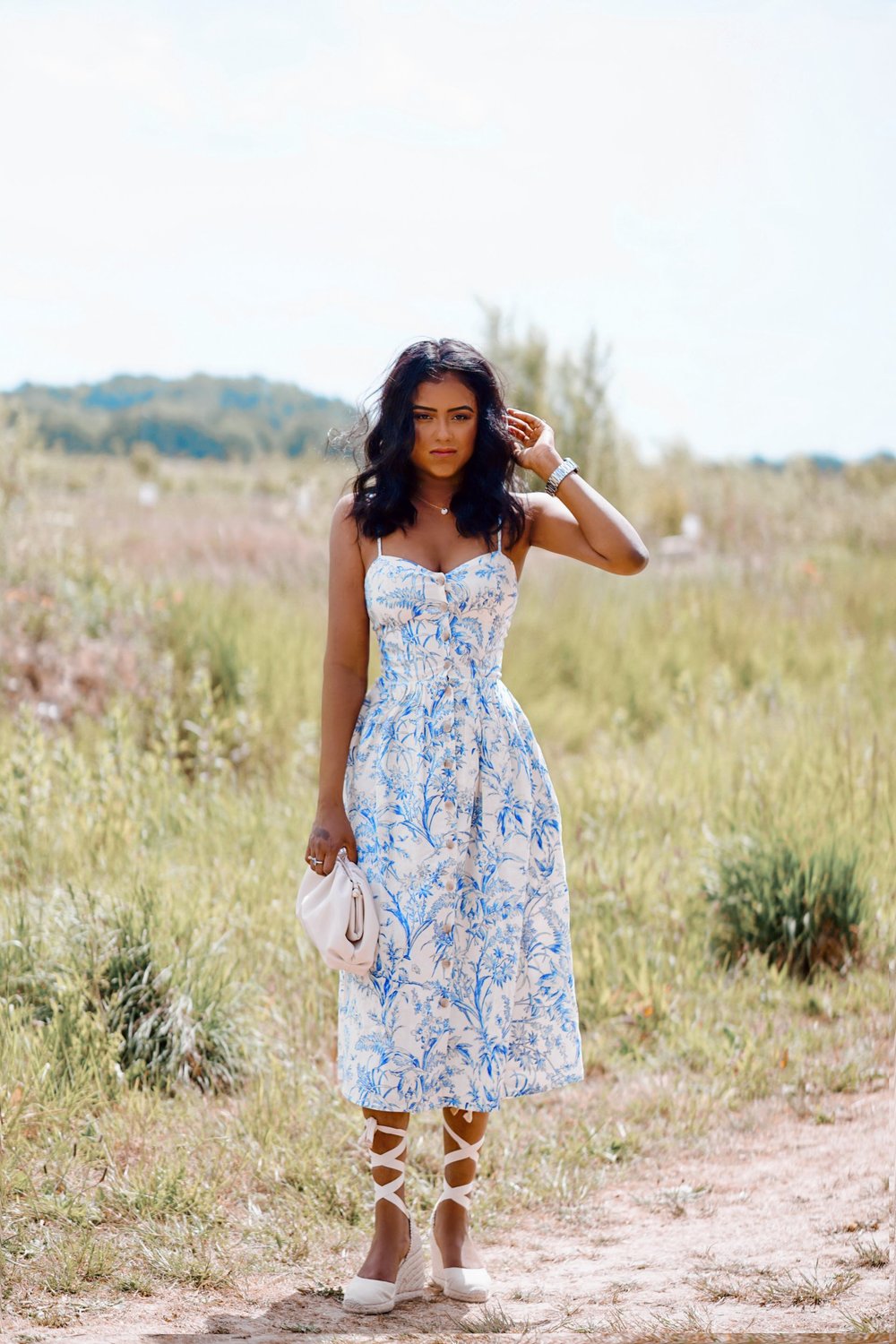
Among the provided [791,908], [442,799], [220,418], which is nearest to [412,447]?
[442,799]

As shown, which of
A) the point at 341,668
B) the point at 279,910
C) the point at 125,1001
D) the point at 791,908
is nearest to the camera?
the point at 341,668

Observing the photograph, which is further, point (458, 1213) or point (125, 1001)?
point (125, 1001)

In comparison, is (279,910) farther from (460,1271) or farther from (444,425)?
(444,425)

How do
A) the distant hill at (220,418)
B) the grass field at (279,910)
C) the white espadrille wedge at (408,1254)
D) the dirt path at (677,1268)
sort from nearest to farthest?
the dirt path at (677,1268) < the white espadrille wedge at (408,1254) < the grass field at (279,910) < the distant hill at (220,418)

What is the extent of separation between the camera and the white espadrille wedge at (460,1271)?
296 cm

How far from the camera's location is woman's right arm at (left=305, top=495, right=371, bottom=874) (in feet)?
9.86

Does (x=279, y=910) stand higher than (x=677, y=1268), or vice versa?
(x=279, y=910)

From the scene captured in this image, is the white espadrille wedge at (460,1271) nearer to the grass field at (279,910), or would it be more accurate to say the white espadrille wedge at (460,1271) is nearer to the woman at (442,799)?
the woman at (442,799)

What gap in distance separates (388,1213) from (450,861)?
0.80 meters

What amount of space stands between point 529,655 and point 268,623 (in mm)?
1698

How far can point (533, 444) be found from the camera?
3234 millimetres

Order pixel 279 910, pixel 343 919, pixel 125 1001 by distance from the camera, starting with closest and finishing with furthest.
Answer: pixel 343 919, pixel 125 1001, pixel 279 910

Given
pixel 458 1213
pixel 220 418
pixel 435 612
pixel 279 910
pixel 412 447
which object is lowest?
pixel 458 1213

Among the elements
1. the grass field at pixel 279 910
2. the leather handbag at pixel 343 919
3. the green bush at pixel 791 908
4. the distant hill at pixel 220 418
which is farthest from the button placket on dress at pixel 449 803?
the distant hill at pixel 220 418
